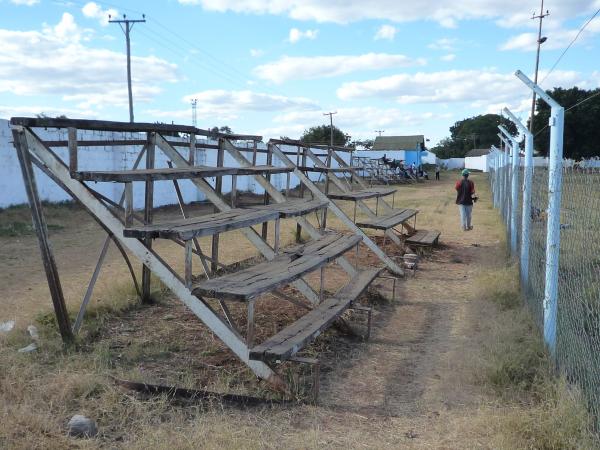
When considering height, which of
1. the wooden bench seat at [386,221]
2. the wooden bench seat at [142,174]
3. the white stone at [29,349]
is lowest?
the white stone at [29,349]

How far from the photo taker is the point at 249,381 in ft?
13.2

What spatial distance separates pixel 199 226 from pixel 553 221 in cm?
250

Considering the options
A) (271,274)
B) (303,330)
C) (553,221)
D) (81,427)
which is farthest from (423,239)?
(81,427)

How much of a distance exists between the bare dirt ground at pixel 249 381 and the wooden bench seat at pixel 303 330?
0.33 meters

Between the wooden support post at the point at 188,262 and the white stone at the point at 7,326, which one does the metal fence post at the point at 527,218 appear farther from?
the white stone at the point at 7,326

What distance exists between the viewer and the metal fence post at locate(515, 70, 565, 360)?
410cm

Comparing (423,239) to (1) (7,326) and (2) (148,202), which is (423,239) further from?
(1) (7,326)

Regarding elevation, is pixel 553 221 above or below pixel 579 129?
below

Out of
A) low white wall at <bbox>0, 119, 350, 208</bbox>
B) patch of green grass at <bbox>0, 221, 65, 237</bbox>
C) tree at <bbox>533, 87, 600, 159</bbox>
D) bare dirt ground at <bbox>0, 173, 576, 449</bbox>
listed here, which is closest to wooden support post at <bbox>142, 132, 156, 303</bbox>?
bare dirt ground at <bbox>0, 173, 576, 449</bbox>

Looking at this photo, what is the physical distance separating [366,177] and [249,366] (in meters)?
33.6

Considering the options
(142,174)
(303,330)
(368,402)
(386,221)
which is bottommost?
(368,402)

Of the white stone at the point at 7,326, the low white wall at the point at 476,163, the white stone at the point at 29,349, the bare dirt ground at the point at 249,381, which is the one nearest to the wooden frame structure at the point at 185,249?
the white stone at the point at 29,349

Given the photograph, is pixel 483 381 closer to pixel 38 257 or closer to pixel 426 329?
pixel 426 329

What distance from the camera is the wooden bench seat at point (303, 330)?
3637 mm
